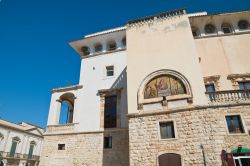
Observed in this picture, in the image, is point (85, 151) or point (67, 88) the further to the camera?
point (67, 88)

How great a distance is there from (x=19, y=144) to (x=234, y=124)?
36388mm

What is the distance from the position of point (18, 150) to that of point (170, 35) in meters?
34.6

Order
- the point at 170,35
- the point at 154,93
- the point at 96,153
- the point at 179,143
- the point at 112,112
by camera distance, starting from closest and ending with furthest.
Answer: the point at 179,143 → the point at 154,93 → the point at 170,35 → the point at 96,153 → the point at 112,112

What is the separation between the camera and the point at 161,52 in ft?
48.4

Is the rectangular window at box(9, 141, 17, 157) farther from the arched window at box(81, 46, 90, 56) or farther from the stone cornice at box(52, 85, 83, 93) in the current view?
the arched window at box(81, 46, 90, 56)

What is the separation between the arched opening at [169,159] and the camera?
11.3 m

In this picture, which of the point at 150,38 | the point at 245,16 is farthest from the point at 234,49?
the point at 150,38

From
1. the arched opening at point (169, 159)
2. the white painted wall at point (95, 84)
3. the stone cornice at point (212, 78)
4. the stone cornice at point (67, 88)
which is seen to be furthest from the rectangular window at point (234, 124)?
the stone cornice at point (67, 88)

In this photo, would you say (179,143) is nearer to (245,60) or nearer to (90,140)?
(90,140)

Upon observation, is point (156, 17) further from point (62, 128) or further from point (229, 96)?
point (62, 128)

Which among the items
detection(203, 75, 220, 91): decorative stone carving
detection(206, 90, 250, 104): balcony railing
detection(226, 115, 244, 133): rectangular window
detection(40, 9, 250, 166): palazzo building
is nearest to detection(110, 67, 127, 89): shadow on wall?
detection(40, 9, 250, 166): palazzo building

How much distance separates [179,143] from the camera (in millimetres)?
11633

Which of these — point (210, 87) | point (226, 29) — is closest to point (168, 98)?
point (210, 87)

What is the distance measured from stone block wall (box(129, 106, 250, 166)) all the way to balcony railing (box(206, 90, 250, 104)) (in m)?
0.53
